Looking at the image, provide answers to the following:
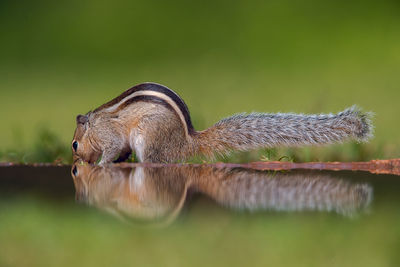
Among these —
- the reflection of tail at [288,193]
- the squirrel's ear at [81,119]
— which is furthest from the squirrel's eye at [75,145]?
the reflection of tail at [288,193]

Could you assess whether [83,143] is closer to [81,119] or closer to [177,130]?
[81,119]

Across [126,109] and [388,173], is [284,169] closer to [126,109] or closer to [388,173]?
[388,173]

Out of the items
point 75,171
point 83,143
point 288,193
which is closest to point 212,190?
point 288,193

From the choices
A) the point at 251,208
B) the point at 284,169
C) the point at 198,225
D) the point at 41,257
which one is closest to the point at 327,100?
the point at 284,169

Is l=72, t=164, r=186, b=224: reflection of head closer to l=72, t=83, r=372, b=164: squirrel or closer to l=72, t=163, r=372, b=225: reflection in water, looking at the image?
l=72, t=163, r=372, b=225: reflection in water

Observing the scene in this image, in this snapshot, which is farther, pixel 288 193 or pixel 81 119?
pixel 81 119

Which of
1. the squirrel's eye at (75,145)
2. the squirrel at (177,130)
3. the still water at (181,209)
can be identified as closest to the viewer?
the still water at (181,209)

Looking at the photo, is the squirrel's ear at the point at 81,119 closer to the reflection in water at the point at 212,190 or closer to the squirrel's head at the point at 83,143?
the squirrel's head at the point at 83,143
